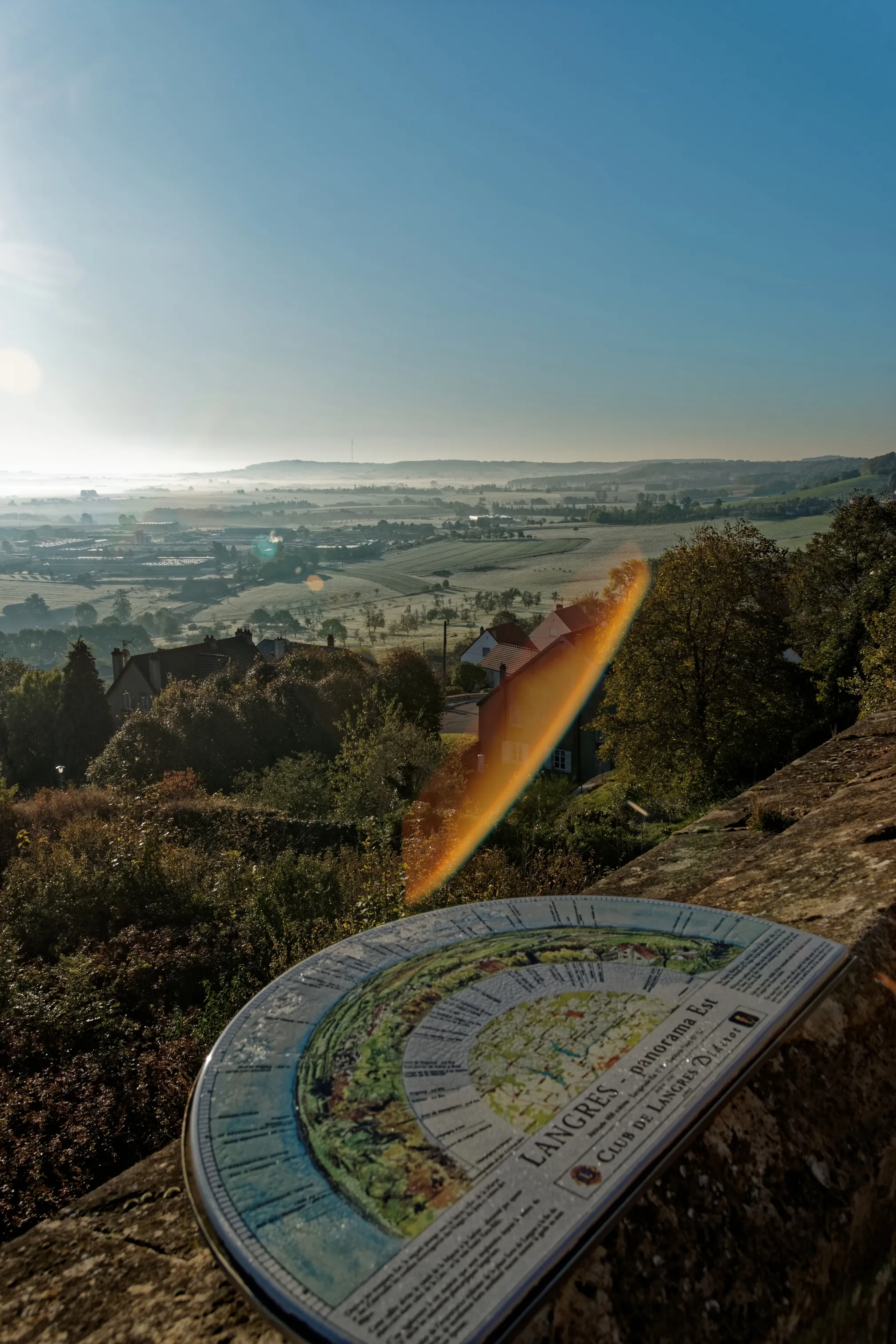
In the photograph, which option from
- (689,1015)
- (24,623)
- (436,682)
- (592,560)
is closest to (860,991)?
(689,1015)

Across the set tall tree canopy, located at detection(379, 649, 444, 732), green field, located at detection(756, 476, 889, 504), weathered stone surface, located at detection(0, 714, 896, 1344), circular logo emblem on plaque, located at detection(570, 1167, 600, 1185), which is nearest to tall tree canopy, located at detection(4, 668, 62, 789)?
tall tree canopy, located at detection(379, 649, 444, 732)

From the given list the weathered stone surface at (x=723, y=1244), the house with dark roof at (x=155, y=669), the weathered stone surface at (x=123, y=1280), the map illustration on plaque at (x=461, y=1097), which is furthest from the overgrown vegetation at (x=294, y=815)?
the house with dark roof at (x=155, y=669)

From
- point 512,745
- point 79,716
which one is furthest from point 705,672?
point 79,716

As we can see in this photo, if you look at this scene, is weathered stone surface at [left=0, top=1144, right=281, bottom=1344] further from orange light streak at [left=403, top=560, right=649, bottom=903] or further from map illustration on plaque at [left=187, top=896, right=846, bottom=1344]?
orange light streak at [left=403, top=560, right=649, bottom=903]

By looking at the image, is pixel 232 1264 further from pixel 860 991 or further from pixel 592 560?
pixel 592 560

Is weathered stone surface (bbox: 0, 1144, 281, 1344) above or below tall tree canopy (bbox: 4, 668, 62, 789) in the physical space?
above

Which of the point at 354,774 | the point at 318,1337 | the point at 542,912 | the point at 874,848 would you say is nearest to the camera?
the point at 318,1337

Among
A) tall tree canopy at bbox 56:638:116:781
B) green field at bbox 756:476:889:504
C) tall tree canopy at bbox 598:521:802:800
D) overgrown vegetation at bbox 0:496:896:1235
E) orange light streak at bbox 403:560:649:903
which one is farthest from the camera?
green field at bbox 756:476:889:504
